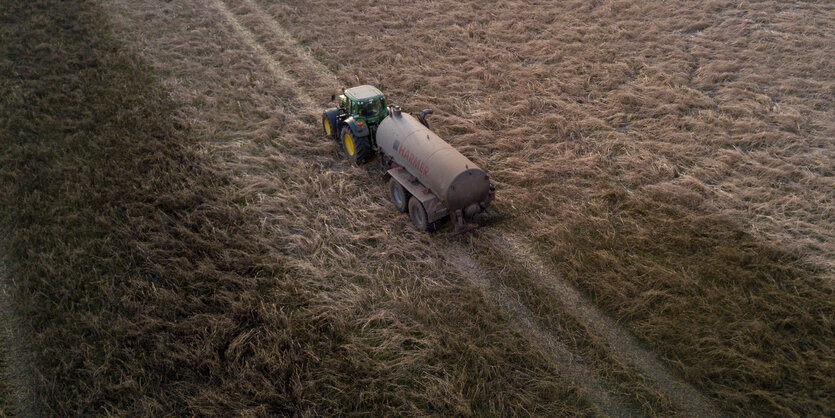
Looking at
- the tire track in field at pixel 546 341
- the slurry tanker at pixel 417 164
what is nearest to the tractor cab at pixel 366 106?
the slurry tanker at pixel 417 164

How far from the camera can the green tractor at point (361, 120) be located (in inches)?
504

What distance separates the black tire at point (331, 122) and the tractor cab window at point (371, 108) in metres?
1.34

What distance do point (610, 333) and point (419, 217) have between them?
4.80 m

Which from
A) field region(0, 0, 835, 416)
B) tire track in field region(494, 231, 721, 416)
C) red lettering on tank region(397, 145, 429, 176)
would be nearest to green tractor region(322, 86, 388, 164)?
field region(0, 0, 835, 416)

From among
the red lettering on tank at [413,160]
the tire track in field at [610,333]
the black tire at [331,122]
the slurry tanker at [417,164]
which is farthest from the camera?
the black tire at [331,122]

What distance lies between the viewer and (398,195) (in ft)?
38.8

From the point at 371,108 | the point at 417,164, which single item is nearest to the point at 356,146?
the point at 371,108

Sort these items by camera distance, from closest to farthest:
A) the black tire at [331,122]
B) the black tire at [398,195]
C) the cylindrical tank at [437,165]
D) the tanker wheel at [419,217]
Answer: the cylindrical tank at [437,165] → the tanker wheel at [419,217] → the black tire at [398,195] → the black tire at [331,122]

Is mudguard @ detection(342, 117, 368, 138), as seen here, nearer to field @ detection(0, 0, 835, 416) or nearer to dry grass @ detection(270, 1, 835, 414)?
field @ detection(0, 0, 835, 416)

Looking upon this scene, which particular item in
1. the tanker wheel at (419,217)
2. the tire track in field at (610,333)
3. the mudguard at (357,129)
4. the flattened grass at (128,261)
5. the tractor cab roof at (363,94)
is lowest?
the flattened grass at (128,261)

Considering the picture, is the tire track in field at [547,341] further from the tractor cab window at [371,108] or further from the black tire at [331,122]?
the black tire at [331,122]

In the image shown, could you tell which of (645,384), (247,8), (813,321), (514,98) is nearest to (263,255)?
(645,384)

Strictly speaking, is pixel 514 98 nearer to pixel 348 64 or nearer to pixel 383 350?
pixel 348 64

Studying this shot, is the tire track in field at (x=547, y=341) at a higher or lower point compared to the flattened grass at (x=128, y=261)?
higher
